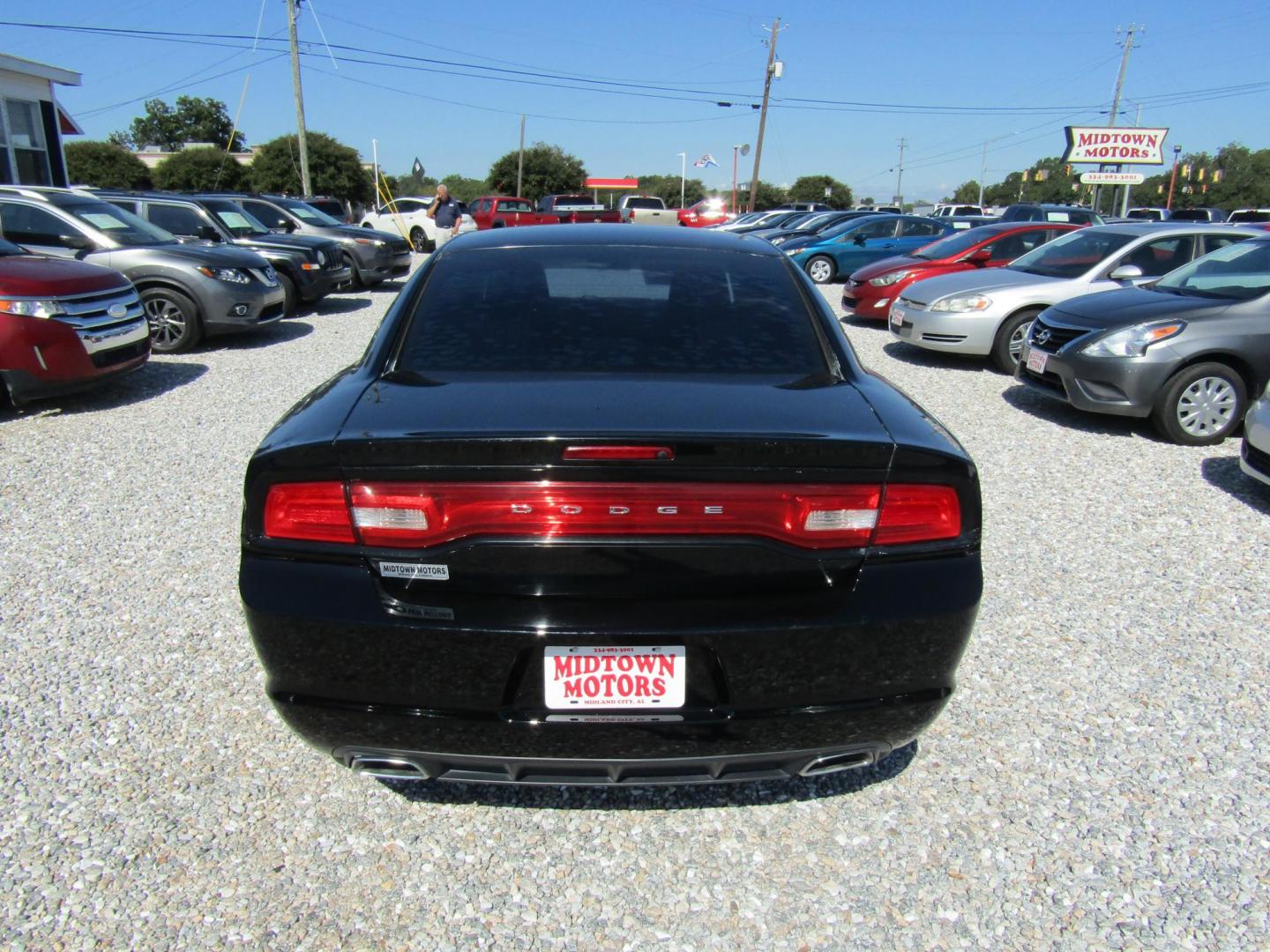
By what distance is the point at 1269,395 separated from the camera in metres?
5.29

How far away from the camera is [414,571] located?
2012mm

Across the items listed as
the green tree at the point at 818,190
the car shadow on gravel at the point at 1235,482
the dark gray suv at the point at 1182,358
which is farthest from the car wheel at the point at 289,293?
the green tree at the point at 818,190

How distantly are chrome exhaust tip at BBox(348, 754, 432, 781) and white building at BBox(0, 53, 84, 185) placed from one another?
1907 cm

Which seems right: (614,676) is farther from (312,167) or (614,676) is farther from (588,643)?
(312,167)

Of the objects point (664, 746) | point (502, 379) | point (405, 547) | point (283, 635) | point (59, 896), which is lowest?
point (59, 896)

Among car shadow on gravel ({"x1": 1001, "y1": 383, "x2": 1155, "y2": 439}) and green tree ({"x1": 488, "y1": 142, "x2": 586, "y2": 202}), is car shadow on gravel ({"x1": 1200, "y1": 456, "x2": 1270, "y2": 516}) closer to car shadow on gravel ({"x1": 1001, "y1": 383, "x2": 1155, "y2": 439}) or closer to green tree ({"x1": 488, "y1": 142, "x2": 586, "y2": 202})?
car shadow on gravel ({"x1": 1001, "y1": 383, "x2": 1155, "y2": 439})

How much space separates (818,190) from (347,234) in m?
72.4

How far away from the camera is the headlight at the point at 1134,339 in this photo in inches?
260

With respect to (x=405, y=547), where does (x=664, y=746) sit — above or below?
below

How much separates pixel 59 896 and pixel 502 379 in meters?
1.68

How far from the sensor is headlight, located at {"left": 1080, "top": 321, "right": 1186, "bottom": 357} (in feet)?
21.7

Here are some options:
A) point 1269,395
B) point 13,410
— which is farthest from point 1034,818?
point 13,410

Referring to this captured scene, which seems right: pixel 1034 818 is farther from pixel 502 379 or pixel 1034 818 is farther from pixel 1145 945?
pixel 502 379

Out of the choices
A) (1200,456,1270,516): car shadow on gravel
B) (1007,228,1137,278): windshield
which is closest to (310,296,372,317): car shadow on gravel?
(1007,228,1137,278): windshield
